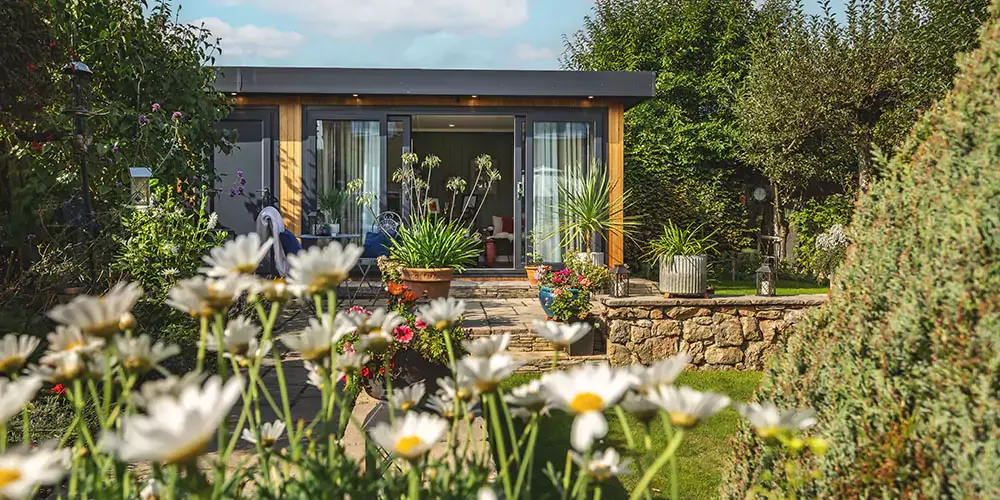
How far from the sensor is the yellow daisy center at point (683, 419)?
2.56 ft

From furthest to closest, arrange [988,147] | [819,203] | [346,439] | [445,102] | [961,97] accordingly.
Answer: [819,203] < [445,102] < [346,439] < [961,97] < [988,147]

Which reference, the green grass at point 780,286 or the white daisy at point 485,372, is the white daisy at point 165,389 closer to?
Answer: the white daisy at point 485,372

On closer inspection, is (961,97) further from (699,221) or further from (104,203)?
(699,221)

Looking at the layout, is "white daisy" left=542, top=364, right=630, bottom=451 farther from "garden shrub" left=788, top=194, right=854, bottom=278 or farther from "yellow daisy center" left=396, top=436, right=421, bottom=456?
"garden shrub" left=788, top=194, right=854, bottom=278

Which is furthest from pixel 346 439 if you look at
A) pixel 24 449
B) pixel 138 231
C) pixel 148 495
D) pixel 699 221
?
pixel 699 221

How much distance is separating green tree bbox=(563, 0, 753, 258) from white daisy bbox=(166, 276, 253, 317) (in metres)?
11.4

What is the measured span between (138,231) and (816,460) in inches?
205

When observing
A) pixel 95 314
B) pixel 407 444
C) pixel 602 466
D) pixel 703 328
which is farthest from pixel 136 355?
pixel 703 328

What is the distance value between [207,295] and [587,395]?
440 mm

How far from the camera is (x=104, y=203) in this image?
562 centimetres

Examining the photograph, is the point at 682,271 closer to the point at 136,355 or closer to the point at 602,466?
the point at 602,466

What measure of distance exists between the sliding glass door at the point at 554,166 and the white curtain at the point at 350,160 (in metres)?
1.88

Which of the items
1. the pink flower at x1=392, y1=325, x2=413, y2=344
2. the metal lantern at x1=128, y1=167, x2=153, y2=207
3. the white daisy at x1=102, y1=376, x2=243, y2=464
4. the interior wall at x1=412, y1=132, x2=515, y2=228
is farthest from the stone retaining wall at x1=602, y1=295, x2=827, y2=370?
the interior wall at x1=412, y1=132, x2=515, y2=228

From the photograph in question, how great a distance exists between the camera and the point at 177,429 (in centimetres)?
64
